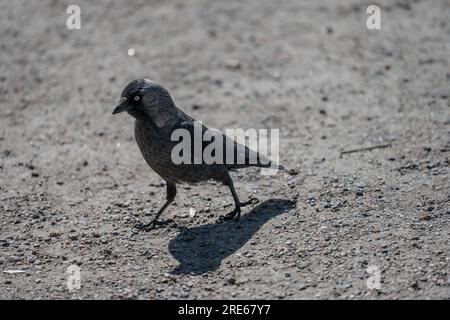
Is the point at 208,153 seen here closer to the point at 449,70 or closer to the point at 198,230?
the point at 198,230

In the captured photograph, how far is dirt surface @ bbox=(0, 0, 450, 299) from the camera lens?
5.74 meters

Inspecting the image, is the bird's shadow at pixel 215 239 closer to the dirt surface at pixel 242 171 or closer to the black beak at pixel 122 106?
the dirt surface at pixel 242 171

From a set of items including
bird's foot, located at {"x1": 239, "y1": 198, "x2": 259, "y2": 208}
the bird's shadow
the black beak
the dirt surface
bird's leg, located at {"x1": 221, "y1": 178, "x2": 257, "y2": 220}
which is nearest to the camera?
the dirt surface

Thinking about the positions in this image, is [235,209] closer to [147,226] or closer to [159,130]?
[147,226]

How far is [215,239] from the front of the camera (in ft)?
20.9

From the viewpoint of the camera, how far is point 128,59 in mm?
10469

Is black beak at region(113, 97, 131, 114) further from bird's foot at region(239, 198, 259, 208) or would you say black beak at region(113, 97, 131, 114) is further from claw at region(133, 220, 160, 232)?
bird's foot at region(239, 198, 259, 208)

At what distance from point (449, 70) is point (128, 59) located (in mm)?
4607

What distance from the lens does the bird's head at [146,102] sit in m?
6.40

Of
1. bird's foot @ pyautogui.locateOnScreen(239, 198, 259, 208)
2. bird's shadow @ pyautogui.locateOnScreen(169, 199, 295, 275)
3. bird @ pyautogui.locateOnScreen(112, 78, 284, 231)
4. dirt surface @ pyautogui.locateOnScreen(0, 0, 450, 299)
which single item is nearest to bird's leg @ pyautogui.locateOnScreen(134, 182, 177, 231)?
bird @ pyautogui.locateOnScreen(112, 78, 284, 231)

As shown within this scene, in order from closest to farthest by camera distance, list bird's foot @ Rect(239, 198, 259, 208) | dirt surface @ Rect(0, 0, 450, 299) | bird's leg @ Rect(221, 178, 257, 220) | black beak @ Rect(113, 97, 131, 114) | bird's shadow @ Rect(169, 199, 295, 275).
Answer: dirt surface @ Rect(0, 0, 450, 299) < bird's shadow @ Rect(169, 199, 295, 275) < black beak @ Rect(113, 97, 131, 114) < bird's leg @ Rect(221, 178, 257, 220) < bird's foot @ Rect(239, 198, 259, 208)

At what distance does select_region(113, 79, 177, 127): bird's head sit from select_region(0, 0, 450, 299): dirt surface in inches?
41.9

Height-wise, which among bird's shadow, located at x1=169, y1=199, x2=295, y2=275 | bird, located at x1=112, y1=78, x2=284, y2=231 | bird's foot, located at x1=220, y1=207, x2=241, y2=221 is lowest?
bird's shadow, located at x1=169, y1=199, x2=295, y2=275

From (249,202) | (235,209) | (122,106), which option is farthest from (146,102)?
(249,202)
